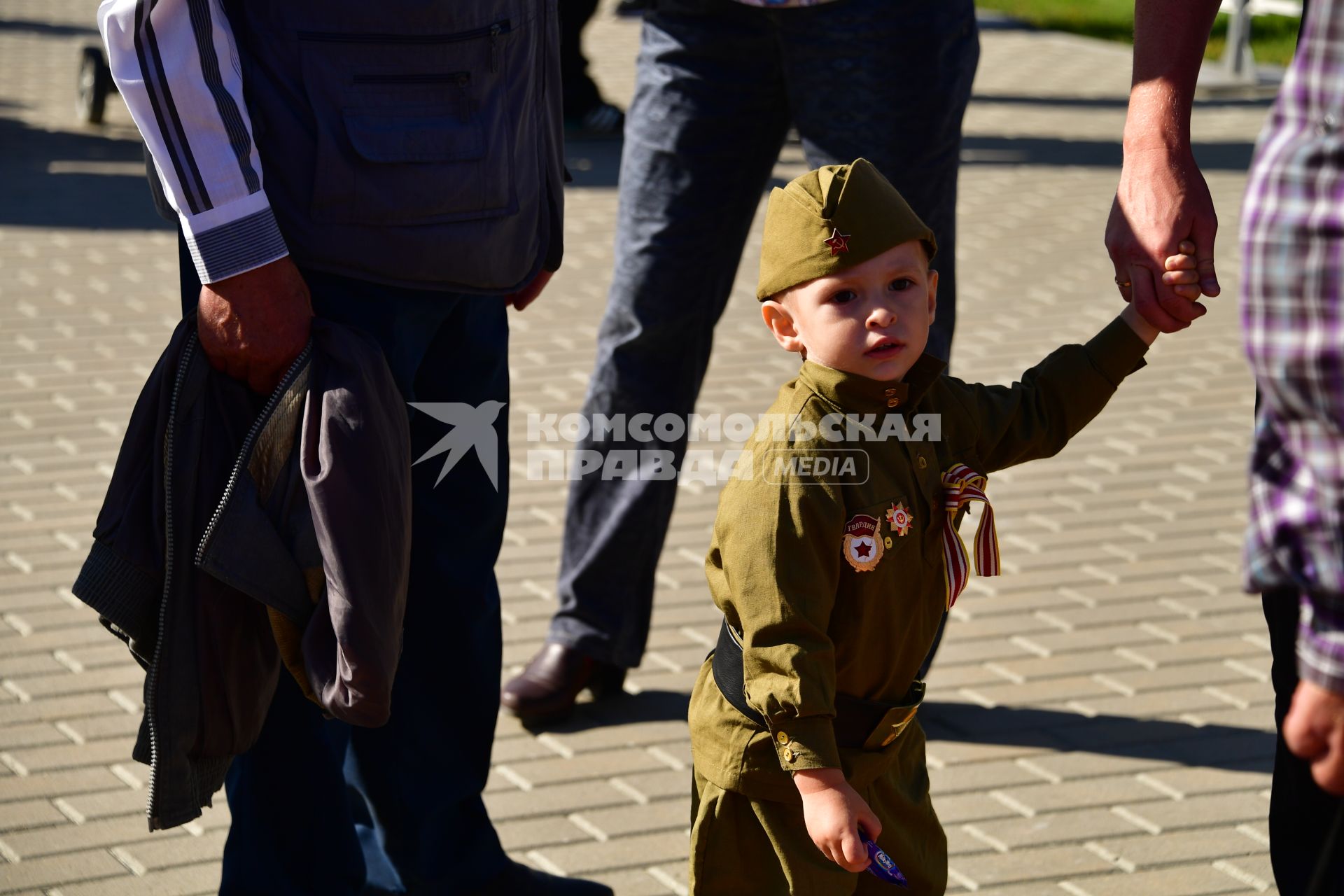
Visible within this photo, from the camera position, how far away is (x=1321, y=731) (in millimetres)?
1555

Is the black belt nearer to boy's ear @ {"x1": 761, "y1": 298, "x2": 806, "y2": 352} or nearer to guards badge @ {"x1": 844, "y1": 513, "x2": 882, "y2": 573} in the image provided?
guards badge @ {"x1": 844, "y1": 513, "x2": 882, "y2": 573}

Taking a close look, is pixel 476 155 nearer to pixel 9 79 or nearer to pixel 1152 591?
pixel 1152 591

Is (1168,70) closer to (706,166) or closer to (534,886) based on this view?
(706,166)

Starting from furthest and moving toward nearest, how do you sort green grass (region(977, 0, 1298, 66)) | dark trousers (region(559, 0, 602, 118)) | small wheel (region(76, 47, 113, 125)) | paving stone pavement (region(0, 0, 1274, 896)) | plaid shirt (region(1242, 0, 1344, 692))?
green grass (region(977, 0, 1298, 66)), dark trousers (region(559, 0, 602, 118)), small wheel (region(76, 47, 113, 125)), paving stone pavement (region(0, 0, 1274, 896)), plaid shirt (region(1242, 0, 1344, 692))

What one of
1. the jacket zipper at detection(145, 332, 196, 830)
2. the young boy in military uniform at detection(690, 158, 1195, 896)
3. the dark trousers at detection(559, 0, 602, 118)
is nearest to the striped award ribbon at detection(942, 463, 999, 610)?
the young boy in military uniform at detection(690, 158, 1195, 896)

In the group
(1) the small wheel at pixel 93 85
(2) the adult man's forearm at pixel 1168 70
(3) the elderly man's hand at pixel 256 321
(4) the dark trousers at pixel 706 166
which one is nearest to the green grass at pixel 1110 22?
(1) the small wheel at pixel 93 85

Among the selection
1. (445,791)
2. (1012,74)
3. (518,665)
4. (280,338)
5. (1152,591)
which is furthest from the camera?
(1012,74)

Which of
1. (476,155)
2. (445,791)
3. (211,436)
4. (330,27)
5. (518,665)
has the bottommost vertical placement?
(518,665)

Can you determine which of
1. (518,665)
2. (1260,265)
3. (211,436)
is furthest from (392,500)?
(518,665)

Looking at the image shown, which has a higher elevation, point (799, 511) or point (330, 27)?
point (330, 27)

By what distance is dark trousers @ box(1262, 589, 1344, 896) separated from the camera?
198 cm

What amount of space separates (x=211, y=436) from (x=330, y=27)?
588mm

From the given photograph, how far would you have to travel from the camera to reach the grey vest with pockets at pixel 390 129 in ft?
7.48

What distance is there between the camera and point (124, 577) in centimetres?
229
